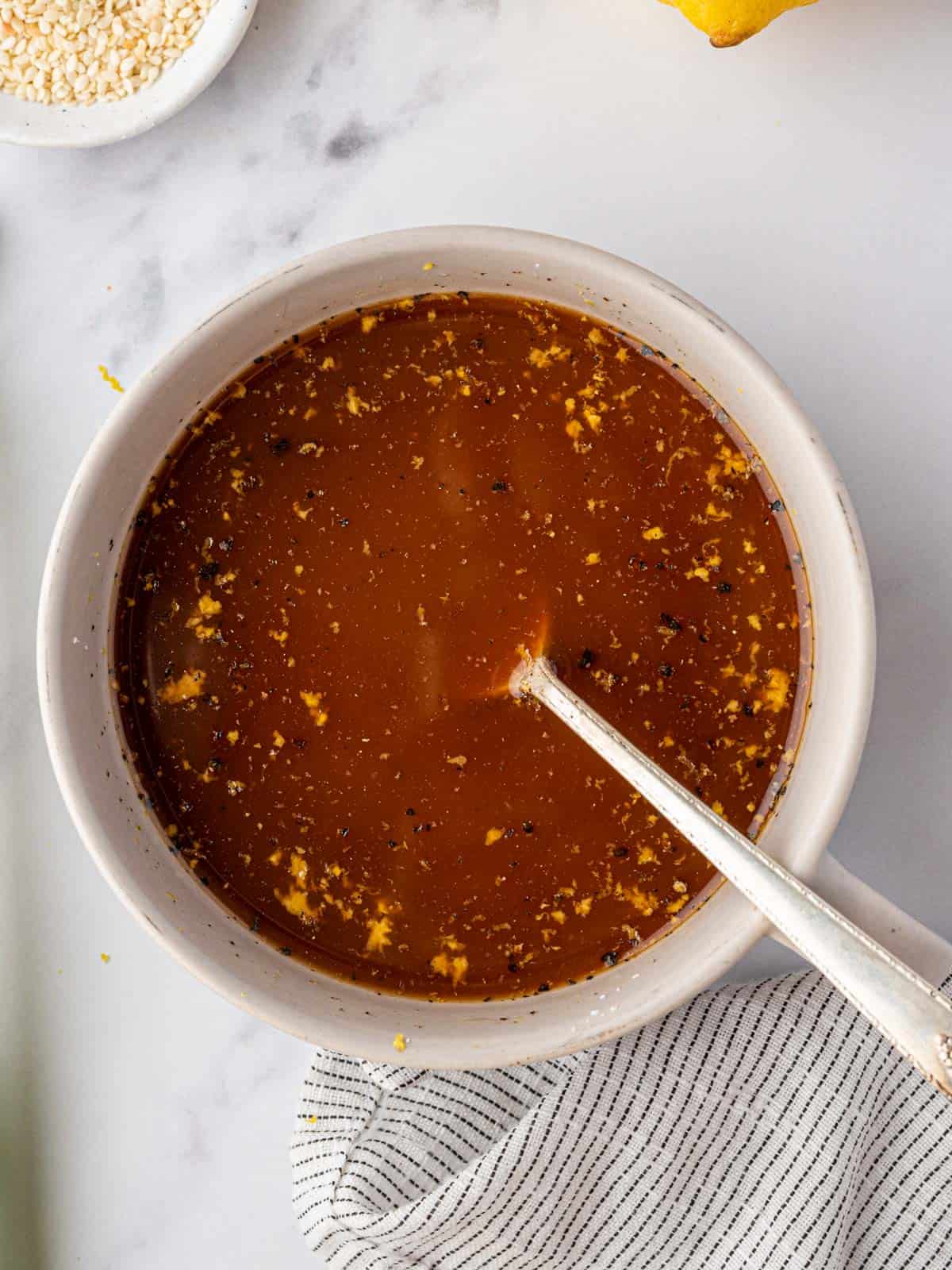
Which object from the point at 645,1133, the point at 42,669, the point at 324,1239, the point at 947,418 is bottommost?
the point at 645,1133

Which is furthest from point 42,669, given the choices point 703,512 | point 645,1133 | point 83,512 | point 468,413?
point 645,1133

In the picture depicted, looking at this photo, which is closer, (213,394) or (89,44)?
(213,394)

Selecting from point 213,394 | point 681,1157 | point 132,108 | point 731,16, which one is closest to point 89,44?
point 132,108

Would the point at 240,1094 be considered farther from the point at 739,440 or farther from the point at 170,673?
the point at 739,440

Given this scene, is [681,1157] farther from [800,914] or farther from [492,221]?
[492,221]

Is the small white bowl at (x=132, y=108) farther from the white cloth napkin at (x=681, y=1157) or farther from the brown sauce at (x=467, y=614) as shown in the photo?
the white cloth napkin at (x=681, y=1157)

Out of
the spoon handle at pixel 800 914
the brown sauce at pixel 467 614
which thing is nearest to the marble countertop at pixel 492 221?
the brown sauce at pixel 467 614

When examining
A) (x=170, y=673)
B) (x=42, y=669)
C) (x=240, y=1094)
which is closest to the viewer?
(x=42, y=669)

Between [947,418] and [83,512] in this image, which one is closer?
[83,512]
